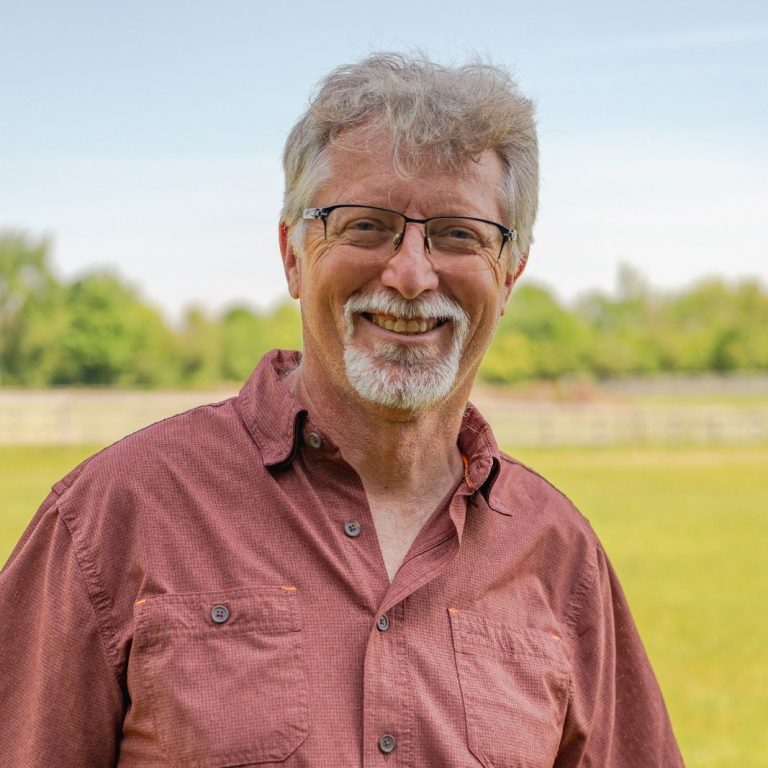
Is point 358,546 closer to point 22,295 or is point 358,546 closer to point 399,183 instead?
point 399,183

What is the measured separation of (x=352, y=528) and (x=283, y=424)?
26cm

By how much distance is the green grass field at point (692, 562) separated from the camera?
1006cm

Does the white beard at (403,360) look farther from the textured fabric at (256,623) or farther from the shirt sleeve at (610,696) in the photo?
the shirt sleeve at (610,696)

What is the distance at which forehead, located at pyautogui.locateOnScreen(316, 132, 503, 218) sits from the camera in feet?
7.39

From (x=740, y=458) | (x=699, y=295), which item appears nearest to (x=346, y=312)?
(x=740, y=458)

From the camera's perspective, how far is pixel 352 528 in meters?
2.23

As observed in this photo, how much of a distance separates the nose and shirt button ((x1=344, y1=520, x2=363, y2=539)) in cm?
46

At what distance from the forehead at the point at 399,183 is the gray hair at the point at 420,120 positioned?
13 mm

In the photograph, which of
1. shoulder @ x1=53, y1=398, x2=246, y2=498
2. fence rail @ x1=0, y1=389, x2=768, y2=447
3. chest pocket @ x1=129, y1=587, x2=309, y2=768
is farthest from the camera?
fence rail @ x1=0, y1=389, x2=768, y2=447

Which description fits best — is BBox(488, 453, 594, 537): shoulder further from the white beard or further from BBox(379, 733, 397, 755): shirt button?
BBox(379, 733, 397, 755): shirt button

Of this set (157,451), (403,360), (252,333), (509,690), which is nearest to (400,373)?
(403,360)

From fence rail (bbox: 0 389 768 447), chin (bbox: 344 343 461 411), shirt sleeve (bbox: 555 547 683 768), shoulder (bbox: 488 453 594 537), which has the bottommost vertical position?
fence rail (bbox: 0 389 768 447)

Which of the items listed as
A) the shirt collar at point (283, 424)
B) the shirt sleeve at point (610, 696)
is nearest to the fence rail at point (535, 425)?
the shirt sleeve at point (610, 696)

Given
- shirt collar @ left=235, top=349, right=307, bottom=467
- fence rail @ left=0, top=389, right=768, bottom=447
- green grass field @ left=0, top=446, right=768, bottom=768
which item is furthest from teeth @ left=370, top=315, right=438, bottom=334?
fence rail @ left=0, top=389, right=768, bottom=447
